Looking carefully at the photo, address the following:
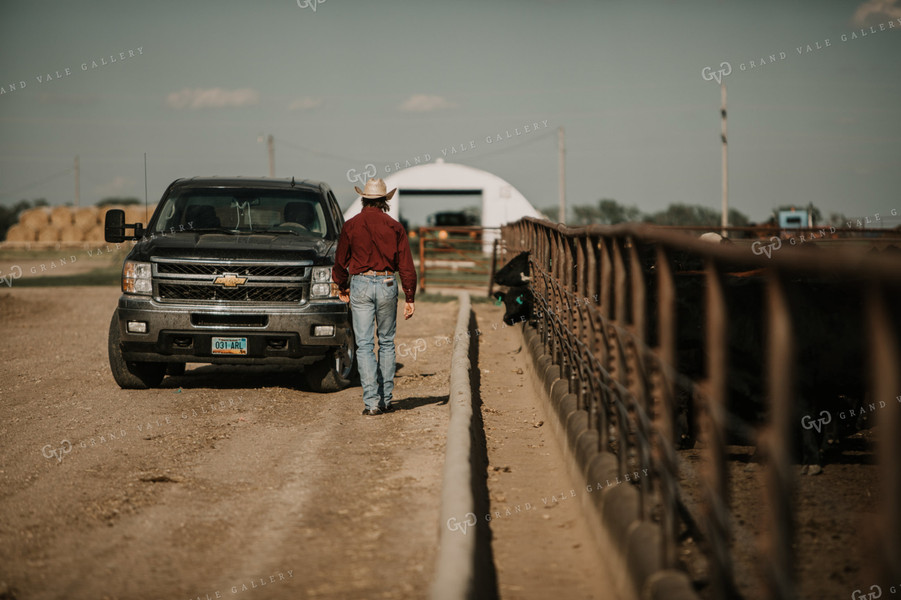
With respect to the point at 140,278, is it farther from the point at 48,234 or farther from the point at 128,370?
the point at 48,234

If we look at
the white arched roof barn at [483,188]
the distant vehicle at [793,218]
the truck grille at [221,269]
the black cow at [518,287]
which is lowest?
the black cow at [518,287]

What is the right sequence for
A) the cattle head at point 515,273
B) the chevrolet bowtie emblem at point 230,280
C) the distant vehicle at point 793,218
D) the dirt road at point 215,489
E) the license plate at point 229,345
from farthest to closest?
the distant vehicle at point 793,218 < the cattle head at point 515,273 < the chevrolet bowtie emblem at point 230,280 < the license plate at point 229,345 < the dirt road at point 215,489

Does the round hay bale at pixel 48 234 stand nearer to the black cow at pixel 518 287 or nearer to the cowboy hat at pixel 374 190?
the black cow at pixel 518 287

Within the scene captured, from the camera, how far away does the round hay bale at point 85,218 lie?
54.8m

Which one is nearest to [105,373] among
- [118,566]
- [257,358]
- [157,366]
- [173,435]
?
[157,366]

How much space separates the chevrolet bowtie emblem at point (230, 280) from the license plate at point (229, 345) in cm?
54

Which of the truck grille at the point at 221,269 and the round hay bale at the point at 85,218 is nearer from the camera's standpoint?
the truck grille at the point at 221,269

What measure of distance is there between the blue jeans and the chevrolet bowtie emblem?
1.33 meters

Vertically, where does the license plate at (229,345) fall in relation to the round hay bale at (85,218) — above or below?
below

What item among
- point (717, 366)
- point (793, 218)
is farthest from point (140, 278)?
point (793, 218)

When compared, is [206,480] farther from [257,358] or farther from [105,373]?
[105,373]

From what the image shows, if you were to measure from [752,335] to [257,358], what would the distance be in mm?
4731

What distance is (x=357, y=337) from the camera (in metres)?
8.87

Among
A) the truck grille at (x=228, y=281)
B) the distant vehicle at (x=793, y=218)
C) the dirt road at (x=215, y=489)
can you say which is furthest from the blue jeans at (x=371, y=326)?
the distant vehicle at (x=793, y=218)
